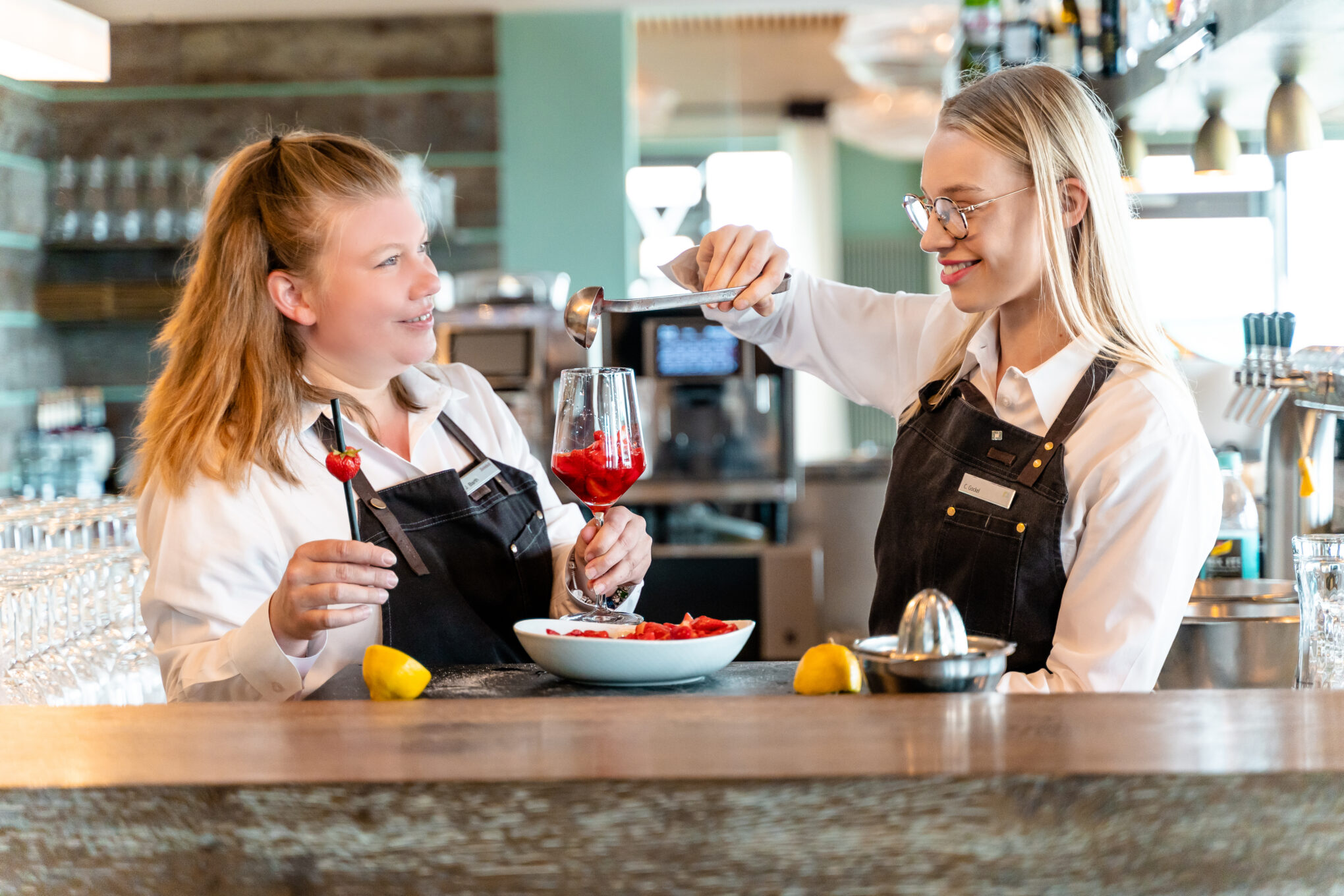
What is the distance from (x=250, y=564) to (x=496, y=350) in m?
3.00

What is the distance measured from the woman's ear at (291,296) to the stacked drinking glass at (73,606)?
1.50ft

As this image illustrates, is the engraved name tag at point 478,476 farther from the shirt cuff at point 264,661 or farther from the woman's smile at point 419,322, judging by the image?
the shirt cuff at point 264,661

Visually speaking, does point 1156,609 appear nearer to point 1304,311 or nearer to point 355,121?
point 1304,311

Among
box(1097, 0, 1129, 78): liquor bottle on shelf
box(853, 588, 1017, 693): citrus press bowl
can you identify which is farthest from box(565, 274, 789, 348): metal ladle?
box(1097, 0, 1129, 78): liquor bottle on shelf

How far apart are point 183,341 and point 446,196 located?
3953mm

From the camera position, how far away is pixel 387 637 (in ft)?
5.34

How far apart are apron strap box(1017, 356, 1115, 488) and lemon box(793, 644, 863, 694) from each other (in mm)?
478

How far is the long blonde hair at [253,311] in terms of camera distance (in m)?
1.67

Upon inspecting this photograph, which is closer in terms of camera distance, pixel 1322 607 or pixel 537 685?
pixel 537 685

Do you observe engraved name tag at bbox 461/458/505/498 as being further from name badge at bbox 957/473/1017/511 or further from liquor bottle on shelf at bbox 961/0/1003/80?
liquor bottle on shelf at bbox 961/0/1003/80

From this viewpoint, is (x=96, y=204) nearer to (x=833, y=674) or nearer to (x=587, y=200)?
(x=587, y=200)

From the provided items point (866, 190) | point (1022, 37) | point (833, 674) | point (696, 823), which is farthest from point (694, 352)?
point (866, 190)

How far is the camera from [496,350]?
4.54 m

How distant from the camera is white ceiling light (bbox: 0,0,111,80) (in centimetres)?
162
